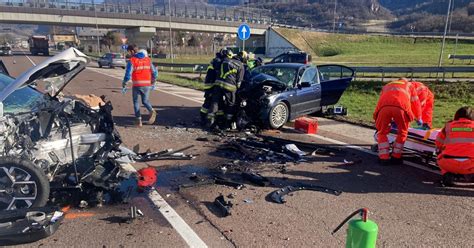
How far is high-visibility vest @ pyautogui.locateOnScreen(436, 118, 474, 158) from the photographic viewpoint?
4855 mm

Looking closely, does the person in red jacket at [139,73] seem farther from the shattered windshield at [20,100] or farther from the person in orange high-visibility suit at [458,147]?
the person in orange high-visibility suit at [458,147]

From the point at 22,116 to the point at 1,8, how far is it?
51.0 m

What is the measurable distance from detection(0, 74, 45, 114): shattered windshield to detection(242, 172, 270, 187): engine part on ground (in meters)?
2.86

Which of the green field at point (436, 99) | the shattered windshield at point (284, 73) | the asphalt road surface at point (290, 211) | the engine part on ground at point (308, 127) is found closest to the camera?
the asphalt road surface at point (290, 211)

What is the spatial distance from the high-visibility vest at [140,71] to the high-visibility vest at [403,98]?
206 inches

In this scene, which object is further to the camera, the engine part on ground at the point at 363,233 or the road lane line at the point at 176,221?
the road lane line at the point at 176,221

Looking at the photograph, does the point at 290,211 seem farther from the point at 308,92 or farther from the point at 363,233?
the point at 308,92

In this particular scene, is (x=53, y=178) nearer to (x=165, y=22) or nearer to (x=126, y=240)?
(x=126, y=240)

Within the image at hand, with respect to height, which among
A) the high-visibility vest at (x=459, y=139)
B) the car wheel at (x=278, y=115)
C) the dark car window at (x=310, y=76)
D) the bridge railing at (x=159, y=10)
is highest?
the bridge railing at (x=159, y=10)

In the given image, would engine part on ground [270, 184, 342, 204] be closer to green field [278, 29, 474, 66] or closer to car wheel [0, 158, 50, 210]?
car wheel [0, 158, 50, 210]

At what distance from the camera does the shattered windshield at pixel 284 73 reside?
9078 millimetres

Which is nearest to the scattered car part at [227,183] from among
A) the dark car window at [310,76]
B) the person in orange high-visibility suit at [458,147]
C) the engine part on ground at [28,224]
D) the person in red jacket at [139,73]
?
the engine part on ground at [28,224]

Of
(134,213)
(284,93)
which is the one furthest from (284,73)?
(134,213)

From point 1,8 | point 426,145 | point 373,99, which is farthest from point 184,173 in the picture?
point 1,8
